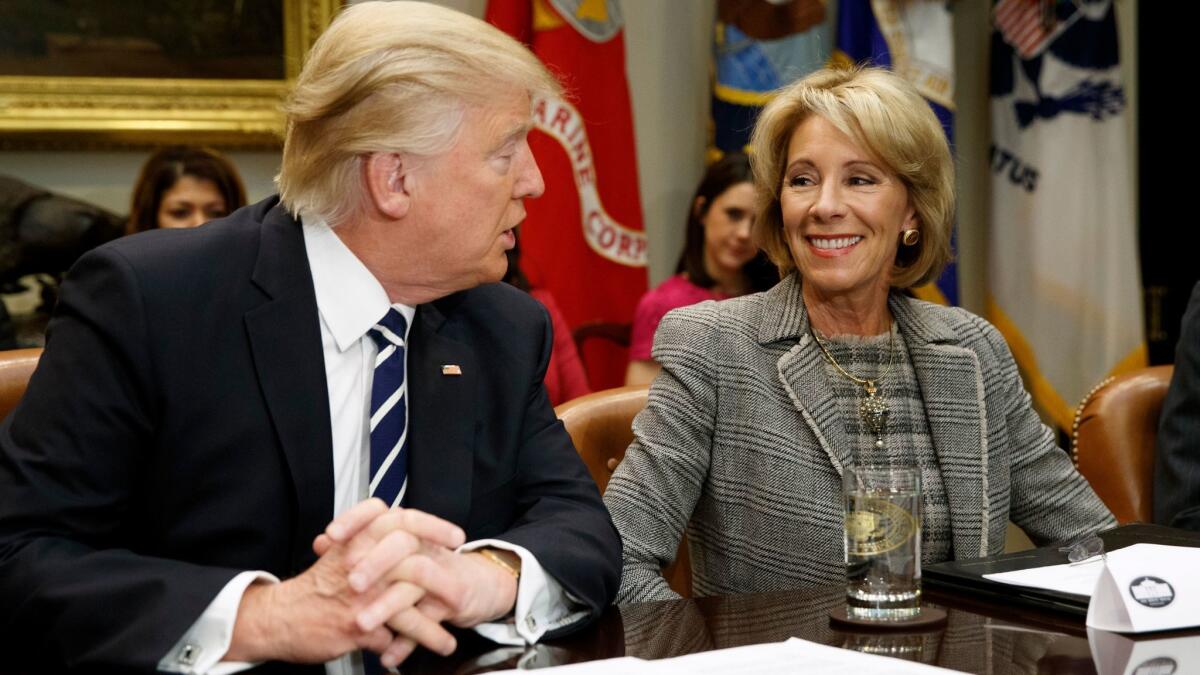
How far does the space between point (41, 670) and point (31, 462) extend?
0.21m

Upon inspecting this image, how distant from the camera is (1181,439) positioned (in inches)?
89.1

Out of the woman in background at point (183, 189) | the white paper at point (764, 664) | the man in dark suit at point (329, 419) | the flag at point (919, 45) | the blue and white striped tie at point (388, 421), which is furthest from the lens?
the flag at point (919, 45)

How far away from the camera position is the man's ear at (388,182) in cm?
164

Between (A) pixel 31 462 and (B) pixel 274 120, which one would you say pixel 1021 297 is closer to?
(B) pixel 274 120

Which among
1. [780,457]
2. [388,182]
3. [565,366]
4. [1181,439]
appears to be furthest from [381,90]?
[565,366]

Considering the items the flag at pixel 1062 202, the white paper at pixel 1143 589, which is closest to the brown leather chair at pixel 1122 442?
the white paper at pixel 1143 589

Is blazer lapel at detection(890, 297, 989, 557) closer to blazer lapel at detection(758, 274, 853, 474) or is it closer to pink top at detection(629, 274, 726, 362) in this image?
blazer lapel at detection(758, 274, 853, 474)

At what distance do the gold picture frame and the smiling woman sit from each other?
2245 mm

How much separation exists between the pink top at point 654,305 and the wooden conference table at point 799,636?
2737mm

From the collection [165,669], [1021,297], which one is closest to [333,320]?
[165,669]

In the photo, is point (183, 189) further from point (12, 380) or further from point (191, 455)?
point (191, 455)

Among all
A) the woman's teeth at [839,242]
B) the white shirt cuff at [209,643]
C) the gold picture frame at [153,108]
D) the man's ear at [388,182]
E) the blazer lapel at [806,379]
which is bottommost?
the white shirt cuff at [209,643]

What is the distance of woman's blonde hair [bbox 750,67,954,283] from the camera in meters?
2.18

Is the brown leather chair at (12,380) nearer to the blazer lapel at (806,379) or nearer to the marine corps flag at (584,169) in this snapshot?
the blazer lapel at (806,379)
